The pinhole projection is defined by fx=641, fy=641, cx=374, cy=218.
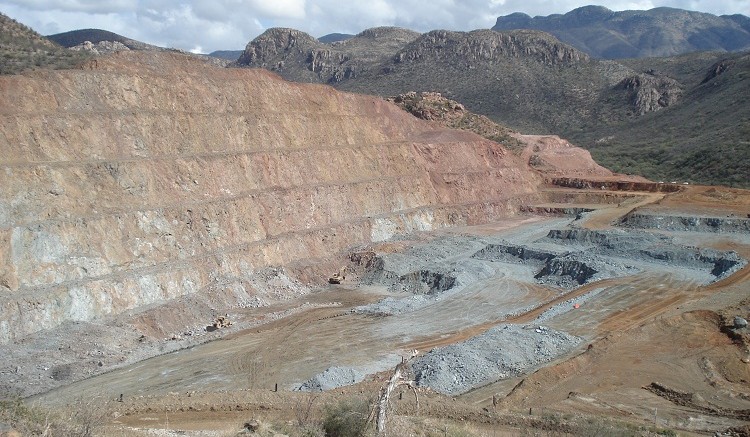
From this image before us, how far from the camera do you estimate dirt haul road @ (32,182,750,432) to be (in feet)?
59.0

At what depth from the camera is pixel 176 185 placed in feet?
101

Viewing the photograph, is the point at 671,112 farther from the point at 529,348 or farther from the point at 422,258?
the point at 529,348

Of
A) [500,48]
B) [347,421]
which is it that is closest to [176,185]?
[347,421]

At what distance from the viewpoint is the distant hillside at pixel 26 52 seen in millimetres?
36366

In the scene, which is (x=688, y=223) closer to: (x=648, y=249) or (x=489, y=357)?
(x=648, y=249)

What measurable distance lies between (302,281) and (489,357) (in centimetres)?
1331

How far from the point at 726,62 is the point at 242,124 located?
3124 inches

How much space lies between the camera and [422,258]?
3619cm

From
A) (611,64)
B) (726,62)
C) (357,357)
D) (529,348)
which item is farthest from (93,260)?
(611,64)

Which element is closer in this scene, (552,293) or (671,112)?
(552,293)

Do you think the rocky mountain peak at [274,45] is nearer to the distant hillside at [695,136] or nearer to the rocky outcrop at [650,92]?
the rocky outcrop at [650,92]

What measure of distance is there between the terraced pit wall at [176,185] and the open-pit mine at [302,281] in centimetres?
11

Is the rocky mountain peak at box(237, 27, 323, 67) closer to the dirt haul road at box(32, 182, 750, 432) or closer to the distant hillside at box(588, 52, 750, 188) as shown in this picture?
the distant hillside at box(588, 52, 750, 188)

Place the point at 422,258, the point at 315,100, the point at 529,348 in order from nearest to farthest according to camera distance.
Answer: the point at 529,348
the point at 422,258
the point at 315,100
